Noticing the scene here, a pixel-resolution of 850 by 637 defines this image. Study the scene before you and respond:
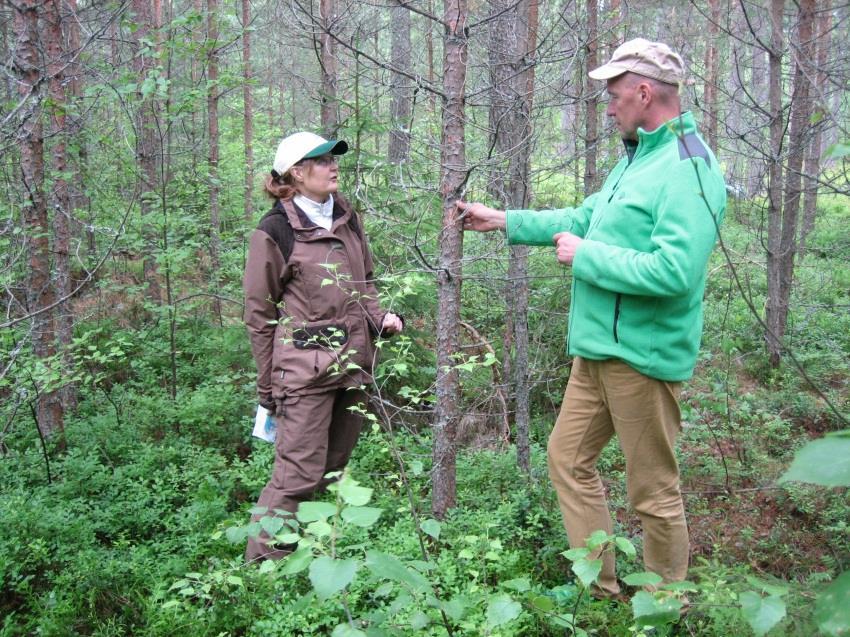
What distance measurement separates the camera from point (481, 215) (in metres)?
3.53

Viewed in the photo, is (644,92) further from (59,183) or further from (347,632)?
(59,183)

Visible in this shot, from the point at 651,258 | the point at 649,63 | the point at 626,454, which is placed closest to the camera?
the point at 651,258

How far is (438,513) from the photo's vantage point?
13.3ft

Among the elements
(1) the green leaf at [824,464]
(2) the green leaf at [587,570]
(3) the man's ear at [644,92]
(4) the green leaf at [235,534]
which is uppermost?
(3) the man's ear at [644,92]

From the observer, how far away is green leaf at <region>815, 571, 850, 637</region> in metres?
0.93

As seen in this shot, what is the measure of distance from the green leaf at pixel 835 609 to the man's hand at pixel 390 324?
319 cm

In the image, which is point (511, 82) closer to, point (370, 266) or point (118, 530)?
point (370, 266)

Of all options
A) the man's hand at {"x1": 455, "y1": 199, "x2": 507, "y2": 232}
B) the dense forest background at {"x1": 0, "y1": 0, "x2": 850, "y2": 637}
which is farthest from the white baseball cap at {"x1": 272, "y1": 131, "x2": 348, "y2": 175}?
the man's hand at {"x1": 455, "y1": 199, "x2": 507, "y2": 232}

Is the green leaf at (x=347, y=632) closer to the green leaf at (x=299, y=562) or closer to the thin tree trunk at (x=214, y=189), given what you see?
the green leaf at (x=299, y=562)

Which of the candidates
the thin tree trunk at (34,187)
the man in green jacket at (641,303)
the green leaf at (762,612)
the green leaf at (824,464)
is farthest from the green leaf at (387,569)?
the thin tree trunk at (34,187)

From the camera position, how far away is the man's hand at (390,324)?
4102 millimetres

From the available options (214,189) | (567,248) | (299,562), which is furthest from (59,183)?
(299,562)

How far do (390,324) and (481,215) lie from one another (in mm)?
976

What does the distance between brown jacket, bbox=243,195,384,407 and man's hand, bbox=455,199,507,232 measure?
701mm
